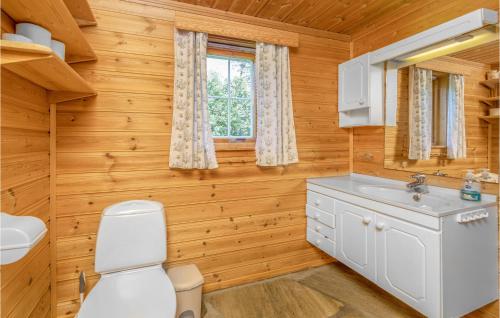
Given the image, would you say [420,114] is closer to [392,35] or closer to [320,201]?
[392,35]

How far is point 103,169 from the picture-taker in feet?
5.59

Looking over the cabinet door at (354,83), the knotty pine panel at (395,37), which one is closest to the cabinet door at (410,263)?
the knotty pine panel at (395,37)

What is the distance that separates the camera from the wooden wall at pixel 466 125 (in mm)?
1525

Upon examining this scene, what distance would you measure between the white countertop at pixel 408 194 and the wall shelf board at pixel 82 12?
2.02 meters

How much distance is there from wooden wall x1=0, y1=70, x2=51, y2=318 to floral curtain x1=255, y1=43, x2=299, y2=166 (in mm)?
1446

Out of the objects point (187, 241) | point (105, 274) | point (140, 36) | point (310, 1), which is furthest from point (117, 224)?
point (310, 1)

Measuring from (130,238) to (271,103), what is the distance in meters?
1.42

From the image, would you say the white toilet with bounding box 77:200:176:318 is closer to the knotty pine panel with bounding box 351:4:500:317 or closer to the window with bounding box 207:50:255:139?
the window with bounding box 207:50:255:139

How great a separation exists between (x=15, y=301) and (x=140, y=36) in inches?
65.7

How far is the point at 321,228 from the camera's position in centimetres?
212

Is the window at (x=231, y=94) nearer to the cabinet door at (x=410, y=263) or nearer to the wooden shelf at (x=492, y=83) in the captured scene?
the cabinet door at (x=410, y=263)

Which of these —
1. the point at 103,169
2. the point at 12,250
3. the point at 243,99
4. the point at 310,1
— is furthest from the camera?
the point at 243,99

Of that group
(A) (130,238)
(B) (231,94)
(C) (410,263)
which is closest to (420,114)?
(C) (410,263)

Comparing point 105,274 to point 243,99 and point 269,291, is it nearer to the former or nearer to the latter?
point 269,291
